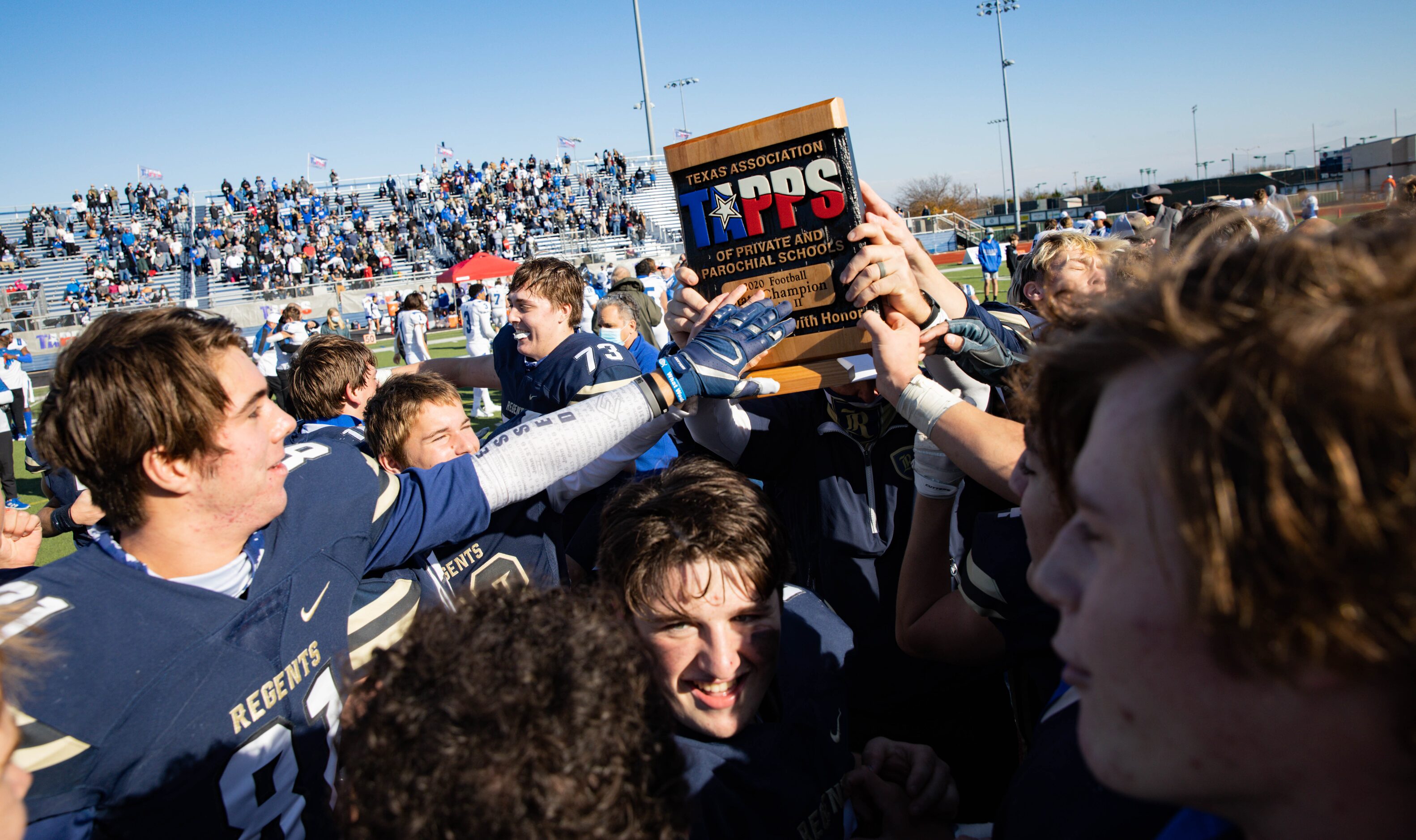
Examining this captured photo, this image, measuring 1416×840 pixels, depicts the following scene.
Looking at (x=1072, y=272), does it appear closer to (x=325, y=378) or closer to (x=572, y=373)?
(x=572, y=373)

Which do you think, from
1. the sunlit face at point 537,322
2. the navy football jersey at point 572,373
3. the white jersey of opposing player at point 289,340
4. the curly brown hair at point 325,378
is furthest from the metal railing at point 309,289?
the curly brown hair at point 325,378

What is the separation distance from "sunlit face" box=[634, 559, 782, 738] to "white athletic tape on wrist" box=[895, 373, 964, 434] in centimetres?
67

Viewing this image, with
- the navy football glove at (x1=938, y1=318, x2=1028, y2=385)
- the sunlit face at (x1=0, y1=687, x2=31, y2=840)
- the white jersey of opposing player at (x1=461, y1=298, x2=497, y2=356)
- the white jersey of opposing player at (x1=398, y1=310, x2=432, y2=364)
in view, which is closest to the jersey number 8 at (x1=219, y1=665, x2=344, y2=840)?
the sunlit face at (x1=0, y1=687, x2=31, y2=840)

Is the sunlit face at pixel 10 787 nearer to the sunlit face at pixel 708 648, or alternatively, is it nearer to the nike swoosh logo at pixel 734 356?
the sunlit face at pixel 708 648

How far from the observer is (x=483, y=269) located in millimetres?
25250

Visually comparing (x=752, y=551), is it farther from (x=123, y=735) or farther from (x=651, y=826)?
(x=123, y=735)

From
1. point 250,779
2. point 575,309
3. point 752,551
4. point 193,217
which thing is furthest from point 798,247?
point 193,217

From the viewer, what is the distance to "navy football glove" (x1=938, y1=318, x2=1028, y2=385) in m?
2.30

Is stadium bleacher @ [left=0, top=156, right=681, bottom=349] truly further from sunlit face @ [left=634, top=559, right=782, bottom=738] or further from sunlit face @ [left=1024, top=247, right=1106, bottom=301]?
sunlit face @ [left=634, top=559, right=782, bottom=738]

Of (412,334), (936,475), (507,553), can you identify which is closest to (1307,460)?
(936,475)

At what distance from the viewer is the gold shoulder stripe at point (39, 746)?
1.29 metres

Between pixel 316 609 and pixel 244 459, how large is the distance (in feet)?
1.22

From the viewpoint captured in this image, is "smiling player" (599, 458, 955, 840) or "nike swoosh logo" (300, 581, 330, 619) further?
"nike swoosh logo" (300, 581, 330, 619)

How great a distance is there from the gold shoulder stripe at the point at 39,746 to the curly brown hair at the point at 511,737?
2.36ft
